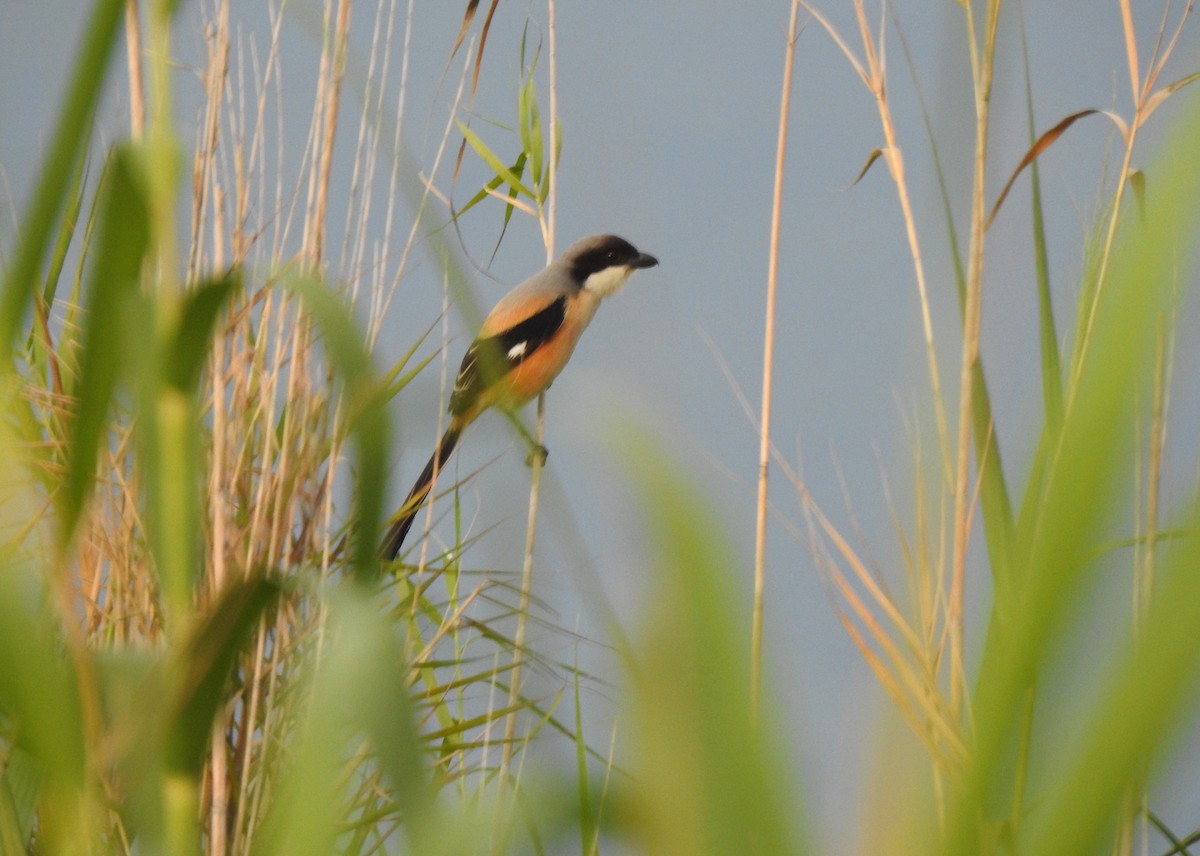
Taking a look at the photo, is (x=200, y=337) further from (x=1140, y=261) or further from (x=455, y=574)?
(x=455, y=574)

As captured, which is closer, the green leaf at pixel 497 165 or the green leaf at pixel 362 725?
the green leaf at pixel 362 725

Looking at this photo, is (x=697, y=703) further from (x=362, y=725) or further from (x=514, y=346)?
(x=514, y=346)

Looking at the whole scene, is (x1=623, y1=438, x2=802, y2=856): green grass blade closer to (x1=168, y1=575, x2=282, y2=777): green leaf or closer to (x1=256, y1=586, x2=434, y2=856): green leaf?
(x1=256, y1=586, x2=434, y2=856): green leaf

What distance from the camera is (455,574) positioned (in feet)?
6.49

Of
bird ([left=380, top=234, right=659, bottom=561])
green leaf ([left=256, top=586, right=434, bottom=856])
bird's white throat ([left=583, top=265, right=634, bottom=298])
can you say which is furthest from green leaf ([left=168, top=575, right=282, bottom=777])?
bird's white throat ([left=583, top=265, right=634, bottom=298])

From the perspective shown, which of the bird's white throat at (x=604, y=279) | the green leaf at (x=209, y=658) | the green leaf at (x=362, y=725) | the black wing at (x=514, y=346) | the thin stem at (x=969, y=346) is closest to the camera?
the green leaf at (x=362, y=725)

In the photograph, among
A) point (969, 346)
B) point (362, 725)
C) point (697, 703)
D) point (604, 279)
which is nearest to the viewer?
point (697, 703)

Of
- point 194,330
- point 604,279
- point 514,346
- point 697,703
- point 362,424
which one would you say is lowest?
point 697,703

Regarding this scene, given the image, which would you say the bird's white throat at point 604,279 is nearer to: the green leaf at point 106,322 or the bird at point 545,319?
the bird at point 545,319

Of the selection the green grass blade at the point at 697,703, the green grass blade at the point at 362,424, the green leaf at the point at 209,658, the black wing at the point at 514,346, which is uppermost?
the black wing at the point at 514,346

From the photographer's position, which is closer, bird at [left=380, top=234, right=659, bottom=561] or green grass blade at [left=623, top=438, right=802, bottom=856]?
green grass blade at [left=623, top=438, right=802, bottom=856]

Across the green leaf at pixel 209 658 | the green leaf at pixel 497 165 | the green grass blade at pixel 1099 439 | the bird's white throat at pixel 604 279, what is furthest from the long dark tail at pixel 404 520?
the green grass blade at pixel 1099 439

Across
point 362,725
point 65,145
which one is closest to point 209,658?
point 362,725

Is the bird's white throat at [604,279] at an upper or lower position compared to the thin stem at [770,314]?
upper
